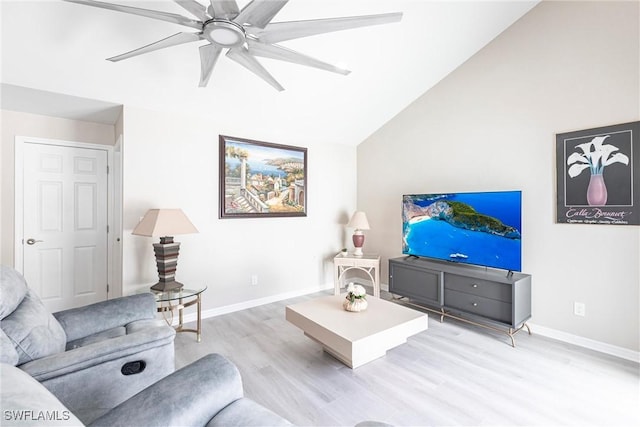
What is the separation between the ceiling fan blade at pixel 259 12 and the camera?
1.44m

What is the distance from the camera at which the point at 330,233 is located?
453cm

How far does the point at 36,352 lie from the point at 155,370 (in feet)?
1.67

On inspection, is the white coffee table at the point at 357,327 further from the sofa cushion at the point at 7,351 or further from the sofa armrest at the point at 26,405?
the sofa cushion at the point at 7,351

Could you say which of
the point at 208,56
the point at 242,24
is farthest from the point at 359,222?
the point at 242,24

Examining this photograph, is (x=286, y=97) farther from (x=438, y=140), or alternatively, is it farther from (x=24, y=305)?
(x=24, y=305)

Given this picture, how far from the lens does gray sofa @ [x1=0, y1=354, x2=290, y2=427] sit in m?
0.76

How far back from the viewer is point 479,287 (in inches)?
112

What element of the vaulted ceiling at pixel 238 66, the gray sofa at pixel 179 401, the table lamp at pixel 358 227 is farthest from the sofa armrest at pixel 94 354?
the table lamp at pixel 358 227

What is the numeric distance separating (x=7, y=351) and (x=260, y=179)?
110 inches

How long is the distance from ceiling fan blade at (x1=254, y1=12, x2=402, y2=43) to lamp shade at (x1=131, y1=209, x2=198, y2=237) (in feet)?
5.50

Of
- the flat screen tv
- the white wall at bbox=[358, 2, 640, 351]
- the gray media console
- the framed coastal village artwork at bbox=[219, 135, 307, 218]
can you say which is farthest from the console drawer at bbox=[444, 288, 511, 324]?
the framed coastal village artwork at bbox=[219, 135, 307, 218]

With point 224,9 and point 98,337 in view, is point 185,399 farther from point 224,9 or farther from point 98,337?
point 224,9

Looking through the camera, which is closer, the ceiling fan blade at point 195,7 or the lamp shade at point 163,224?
the ceiling fan blade at point 195,7

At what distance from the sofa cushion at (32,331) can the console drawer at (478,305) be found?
314 cm
